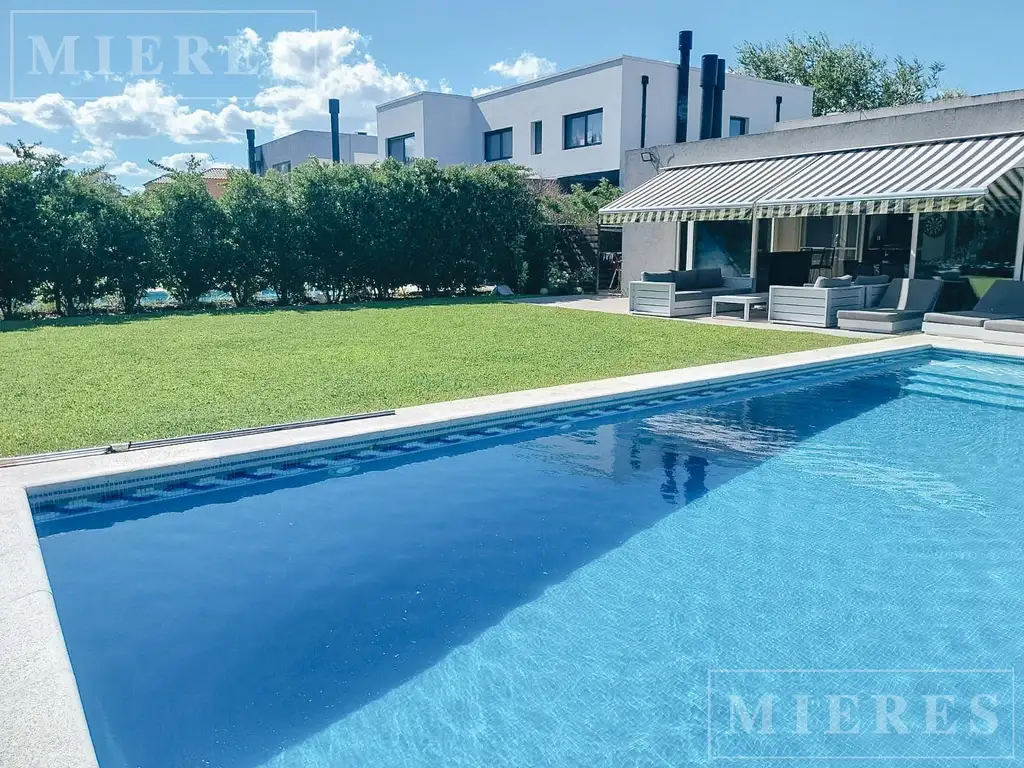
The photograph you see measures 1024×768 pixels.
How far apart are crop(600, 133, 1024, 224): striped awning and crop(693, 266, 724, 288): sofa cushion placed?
6.66ft

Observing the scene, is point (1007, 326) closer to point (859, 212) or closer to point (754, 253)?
point (859, 212)

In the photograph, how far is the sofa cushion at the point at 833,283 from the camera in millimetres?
21781

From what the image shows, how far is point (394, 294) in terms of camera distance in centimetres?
3266

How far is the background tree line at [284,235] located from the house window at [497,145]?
14.5m

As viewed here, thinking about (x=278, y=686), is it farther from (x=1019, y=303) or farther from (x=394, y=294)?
(x=394, y=294)

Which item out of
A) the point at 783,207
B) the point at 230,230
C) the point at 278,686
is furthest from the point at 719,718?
the point at 230,230

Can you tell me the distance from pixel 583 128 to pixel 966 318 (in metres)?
28.4

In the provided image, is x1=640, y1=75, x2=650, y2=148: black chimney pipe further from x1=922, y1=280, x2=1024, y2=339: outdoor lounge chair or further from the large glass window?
x1=922, y1=280, x2=1024, y2=339: outdoor lounge chair

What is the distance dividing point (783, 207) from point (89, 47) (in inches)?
767

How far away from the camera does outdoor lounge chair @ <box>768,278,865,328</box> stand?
2141 centimetres

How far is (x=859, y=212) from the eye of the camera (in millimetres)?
20812

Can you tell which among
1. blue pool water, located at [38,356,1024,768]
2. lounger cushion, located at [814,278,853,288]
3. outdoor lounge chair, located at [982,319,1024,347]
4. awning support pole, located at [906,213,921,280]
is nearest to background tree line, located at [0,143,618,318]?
lounger cushion, located at [814,278,853,288]

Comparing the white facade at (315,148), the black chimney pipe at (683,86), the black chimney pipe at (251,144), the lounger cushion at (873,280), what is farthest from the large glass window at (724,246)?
the black chimney pipe at (251,144)

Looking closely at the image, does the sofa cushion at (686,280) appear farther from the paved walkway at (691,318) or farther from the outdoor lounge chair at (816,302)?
the outdoor lounge chair at (816,302)
